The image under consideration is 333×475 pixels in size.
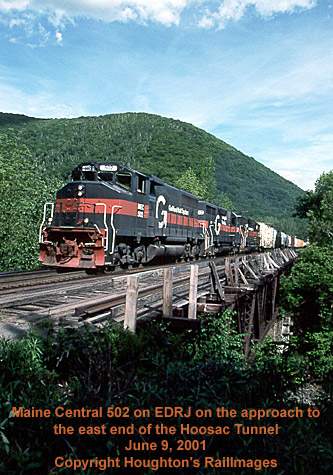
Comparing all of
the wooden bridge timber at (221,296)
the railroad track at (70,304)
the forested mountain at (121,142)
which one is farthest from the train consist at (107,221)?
the forested mountain at (121,142)

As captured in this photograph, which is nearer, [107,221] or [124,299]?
[124,299]

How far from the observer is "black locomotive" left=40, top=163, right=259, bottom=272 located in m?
15.5

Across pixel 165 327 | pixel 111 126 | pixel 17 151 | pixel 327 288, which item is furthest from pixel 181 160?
pixel 165 327

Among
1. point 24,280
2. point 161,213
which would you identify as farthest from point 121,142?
point 24,280

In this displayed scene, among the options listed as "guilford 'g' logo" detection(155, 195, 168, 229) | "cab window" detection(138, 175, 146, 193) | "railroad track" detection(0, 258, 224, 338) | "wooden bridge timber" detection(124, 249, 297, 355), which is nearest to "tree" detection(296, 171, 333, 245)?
"guilford 'g' logo" detection(155, 195, 168, 229)

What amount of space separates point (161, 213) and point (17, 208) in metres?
9.74

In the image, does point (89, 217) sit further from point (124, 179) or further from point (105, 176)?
point (124, 179)

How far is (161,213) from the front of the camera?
845 inches

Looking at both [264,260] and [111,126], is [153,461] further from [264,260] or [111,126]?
[111,126]

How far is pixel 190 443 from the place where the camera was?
393 cm

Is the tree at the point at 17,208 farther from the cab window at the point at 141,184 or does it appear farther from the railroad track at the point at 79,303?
the railroad track at the point at 79,303

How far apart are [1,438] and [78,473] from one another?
2.73ft

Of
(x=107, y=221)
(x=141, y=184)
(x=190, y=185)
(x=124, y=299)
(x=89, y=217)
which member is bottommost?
(x=124, y=299)

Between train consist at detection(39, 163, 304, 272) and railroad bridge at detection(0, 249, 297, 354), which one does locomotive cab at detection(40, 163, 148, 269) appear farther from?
railroad bridge at detection(0, 249, 297, 354)
